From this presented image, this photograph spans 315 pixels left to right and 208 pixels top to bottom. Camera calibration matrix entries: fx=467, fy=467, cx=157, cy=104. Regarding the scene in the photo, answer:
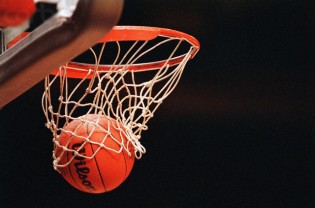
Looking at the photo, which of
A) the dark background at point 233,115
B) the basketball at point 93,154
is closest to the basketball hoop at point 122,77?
the basketball at point 93,154

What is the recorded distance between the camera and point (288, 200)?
2.47m

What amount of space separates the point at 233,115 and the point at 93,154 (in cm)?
145

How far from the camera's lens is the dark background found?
8.13ft

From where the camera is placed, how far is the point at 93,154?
3.96 feet

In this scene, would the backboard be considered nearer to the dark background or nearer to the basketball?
the basketball

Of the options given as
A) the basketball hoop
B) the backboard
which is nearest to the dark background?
the basketball hoop

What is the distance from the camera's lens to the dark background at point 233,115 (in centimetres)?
248

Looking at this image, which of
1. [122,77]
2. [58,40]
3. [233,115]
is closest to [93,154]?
[122,77]

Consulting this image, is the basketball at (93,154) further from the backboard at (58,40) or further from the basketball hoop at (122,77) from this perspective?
the backboard at (58,40)

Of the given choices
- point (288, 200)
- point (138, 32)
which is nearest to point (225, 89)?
point (288, 200)

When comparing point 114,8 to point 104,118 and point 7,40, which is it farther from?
point 104,118

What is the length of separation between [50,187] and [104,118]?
1.47 m

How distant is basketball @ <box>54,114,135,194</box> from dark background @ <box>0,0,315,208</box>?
1289 millimetres

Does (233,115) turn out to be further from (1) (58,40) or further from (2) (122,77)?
(1) (58,40)
